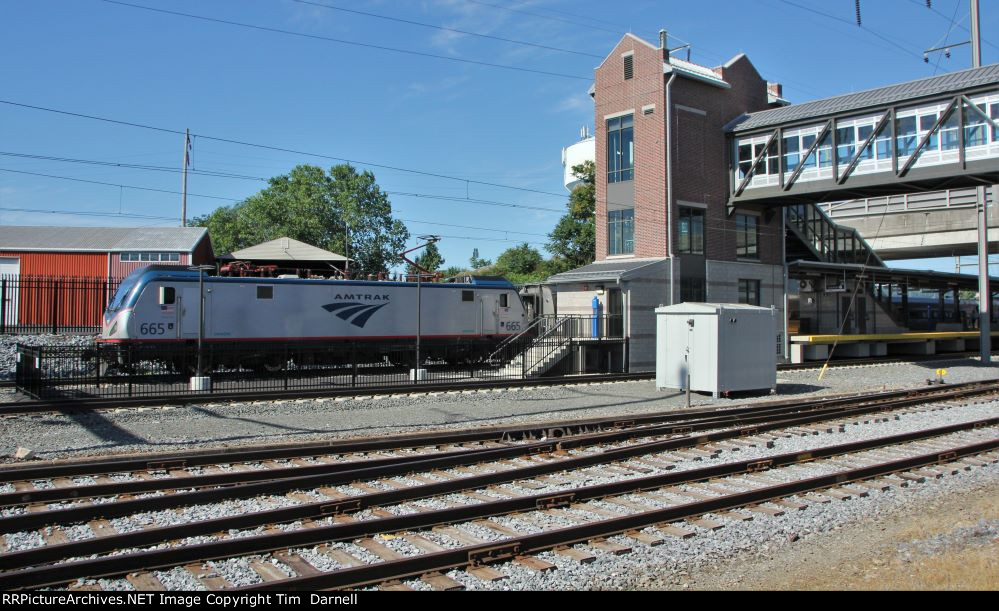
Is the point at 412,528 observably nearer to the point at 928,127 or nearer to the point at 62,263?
the point at 928,127

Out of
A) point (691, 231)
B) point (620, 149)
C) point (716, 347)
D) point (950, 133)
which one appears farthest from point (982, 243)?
point (716, 347)

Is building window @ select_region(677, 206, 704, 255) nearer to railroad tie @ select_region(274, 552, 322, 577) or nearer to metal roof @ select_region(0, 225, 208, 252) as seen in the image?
railroad tie @ select_region(274, 552, 322, 577)

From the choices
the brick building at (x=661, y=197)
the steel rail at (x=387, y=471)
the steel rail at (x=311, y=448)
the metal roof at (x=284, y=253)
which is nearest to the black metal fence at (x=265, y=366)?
the brick building at (x=661, y=197)

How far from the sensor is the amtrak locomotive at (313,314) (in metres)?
22.2

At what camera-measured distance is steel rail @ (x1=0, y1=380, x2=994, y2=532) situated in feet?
25.1

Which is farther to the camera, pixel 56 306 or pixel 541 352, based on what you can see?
pixel 56 306

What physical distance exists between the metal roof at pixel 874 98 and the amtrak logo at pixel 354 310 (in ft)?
53.8

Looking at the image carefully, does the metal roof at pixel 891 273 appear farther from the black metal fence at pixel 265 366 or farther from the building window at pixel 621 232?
the black metal fence at pixel 265 366

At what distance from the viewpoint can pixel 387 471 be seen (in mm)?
9906

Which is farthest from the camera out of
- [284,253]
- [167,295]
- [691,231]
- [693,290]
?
[284,253]

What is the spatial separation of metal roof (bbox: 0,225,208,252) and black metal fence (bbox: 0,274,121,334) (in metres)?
6.35

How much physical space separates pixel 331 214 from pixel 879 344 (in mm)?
48739

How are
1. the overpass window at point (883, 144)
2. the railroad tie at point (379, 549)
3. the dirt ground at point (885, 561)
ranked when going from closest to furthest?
1. the dirt ground at point (885, 561)
2. the railroad tie at point (379, 549)
3. the overpass window at point (883, 144)

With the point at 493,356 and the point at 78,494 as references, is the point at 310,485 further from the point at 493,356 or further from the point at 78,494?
the point at 493,356
